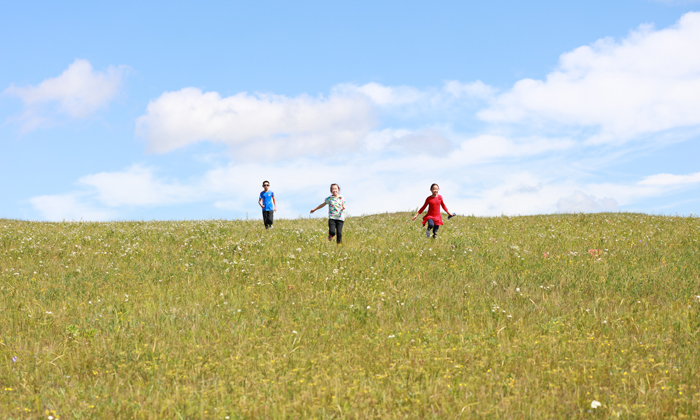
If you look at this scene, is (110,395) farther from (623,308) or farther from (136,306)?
(623,308)

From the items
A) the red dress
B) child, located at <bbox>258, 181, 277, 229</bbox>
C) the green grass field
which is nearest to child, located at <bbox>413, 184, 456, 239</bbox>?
Result: the red dress

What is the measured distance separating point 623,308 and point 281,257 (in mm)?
8142

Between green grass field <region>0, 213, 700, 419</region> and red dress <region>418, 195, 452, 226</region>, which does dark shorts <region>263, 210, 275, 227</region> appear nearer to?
green grass field <region>0, 213, 700, 419</region>

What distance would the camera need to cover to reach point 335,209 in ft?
51.1

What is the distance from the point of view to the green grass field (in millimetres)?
5504

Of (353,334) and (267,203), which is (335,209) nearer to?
(267,203)

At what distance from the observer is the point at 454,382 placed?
589cm

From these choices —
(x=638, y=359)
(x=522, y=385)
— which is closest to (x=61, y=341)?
(x=522, y=385)

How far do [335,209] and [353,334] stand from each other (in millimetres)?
8477

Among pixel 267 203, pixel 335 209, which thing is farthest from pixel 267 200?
pixel 335 209

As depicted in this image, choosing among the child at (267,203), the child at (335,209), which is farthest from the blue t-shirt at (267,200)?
the child at (335,209)

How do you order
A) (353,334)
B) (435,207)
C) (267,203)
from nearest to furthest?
(353,334) < (435,207) < (267,203)

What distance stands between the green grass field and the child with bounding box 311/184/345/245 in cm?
212

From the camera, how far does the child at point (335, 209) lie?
1559cm
